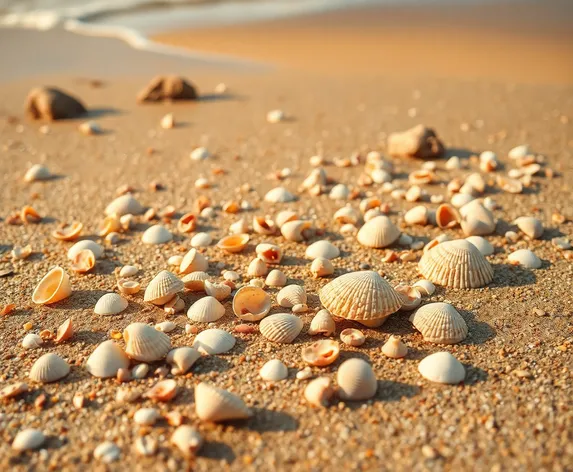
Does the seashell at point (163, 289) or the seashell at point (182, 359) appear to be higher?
the seashell at point (163, 289)

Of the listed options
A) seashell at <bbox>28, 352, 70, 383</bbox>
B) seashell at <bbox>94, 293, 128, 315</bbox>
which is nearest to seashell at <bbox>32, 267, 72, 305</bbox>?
seashell at <bbox>94, 293, 128, 315</bbox>

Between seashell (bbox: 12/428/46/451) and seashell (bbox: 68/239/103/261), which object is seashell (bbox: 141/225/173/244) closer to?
seashell (bbox: 68/239/103/261)

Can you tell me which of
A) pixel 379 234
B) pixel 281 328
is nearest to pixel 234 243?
pixel 379 234

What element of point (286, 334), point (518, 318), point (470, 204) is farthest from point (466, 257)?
point (286, 334)

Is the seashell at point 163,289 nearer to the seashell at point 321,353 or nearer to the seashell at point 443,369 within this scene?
the seashell at point 321,353

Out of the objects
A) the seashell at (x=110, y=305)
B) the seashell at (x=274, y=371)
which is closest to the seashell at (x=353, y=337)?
the seashell at (x=274, y=371)

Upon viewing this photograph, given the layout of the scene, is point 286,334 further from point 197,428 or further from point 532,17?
point 532,17
